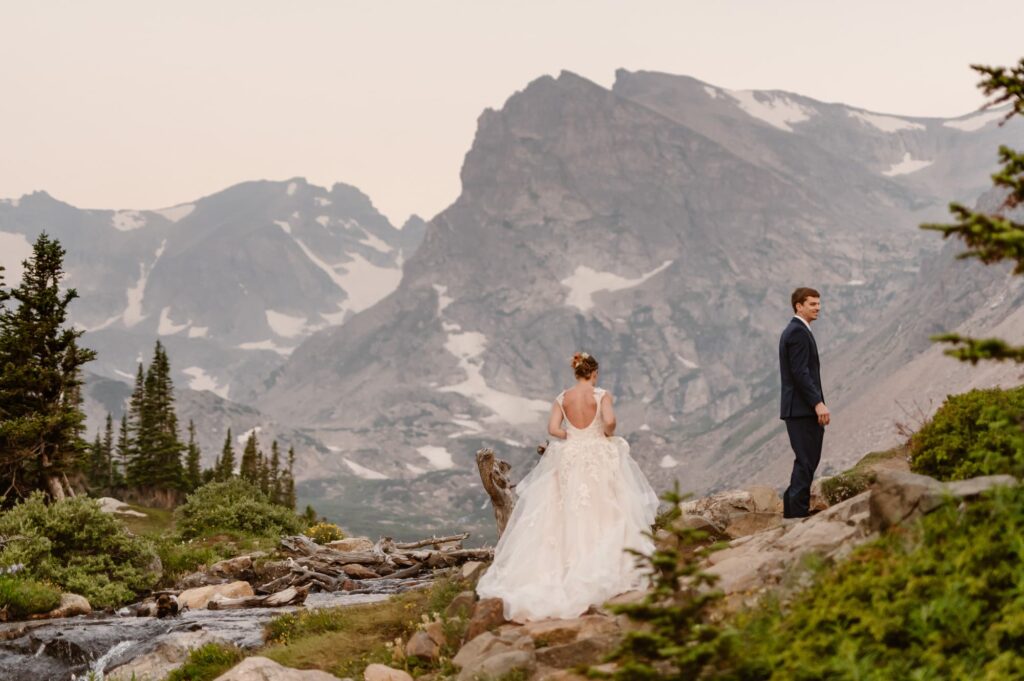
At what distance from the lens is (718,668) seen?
302 inches

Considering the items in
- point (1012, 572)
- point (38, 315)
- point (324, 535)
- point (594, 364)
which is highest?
point (38, 315)

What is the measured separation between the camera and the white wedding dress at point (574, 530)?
13.7 metres

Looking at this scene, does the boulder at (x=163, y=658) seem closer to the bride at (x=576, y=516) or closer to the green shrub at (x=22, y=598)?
the green shrub at (x=22, y=598)

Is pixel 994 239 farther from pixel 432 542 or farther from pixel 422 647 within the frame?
pixel 432 542

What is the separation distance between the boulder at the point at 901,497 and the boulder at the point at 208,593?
20214mm

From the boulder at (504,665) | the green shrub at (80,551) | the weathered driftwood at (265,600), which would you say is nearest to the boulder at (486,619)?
the boulder at (504,665)

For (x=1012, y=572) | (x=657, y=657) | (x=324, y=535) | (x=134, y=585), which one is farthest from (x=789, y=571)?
(x=324, y=535)

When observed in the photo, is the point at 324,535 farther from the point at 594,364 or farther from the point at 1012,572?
the point at 1012,572

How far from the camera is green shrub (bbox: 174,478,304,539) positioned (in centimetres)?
3691

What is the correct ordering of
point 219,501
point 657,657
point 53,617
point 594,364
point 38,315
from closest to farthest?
1. point 657,657
2. point 594,364
3. point 53,617
4. point 219,501
5. point 38,315

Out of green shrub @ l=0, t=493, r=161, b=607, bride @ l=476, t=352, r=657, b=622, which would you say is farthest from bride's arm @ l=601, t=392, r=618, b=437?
green shrub @ l=0, t=493, r=161, b=607

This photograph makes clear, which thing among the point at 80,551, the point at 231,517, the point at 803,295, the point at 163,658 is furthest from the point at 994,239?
the point at 231,517

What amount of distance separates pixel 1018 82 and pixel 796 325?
606cm

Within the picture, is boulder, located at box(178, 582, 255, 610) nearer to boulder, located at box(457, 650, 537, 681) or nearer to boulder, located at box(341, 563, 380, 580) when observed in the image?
boulder, located at box(341, 563, 380, 580)
